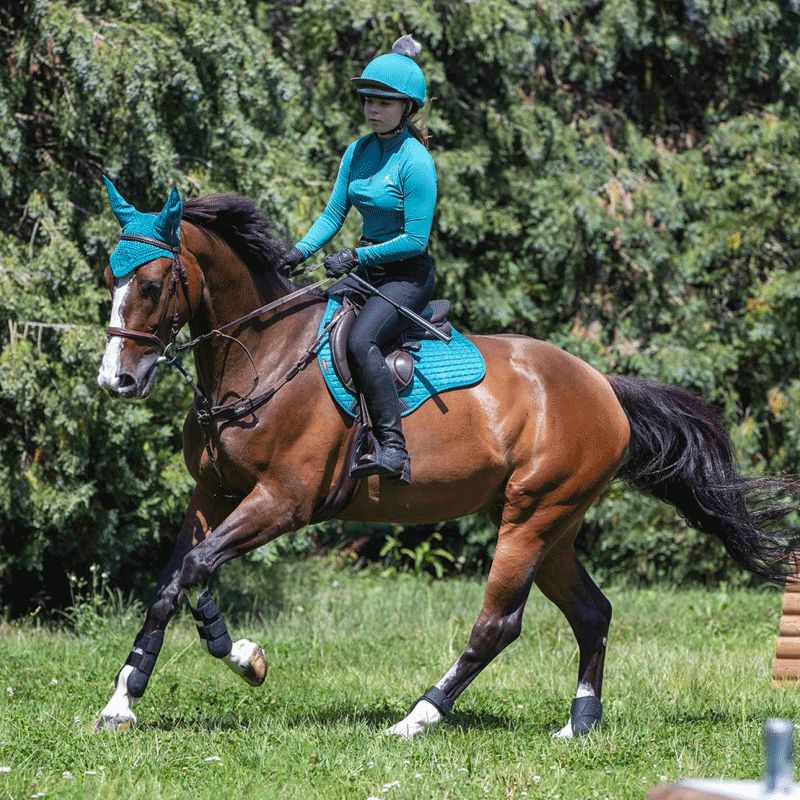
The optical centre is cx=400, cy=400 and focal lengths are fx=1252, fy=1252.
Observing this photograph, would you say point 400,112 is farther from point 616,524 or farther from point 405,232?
point 616,524

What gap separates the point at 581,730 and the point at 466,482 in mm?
1336

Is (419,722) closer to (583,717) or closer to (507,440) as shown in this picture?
(583,717)

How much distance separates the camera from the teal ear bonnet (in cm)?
549

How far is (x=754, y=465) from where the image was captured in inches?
479

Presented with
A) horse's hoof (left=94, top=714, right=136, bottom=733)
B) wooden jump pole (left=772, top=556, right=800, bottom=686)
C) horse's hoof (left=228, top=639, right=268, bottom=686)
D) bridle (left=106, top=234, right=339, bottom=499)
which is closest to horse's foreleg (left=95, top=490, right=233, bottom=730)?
horse's hoof (left=94, top=714, right=136, bottom=733)

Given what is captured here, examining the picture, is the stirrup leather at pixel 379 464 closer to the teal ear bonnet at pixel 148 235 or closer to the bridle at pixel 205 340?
the bridle at pixel 205 340

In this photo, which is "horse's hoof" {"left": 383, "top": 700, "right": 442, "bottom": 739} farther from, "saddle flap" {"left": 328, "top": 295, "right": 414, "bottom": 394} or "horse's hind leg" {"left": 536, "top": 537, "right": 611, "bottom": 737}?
"saddle flap" {"left": 328, "top": 295, "right": 414, "bottom": 394}

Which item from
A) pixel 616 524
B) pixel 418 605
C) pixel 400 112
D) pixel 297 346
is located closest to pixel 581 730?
pixel 297 346

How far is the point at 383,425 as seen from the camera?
5.85m

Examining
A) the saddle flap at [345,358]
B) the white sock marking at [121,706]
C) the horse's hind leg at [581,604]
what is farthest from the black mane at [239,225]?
the horse's hind leg at [581,604]

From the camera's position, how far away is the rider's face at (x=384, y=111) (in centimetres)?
588

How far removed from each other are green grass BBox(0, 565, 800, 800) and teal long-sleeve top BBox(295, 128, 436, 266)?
2.28 m

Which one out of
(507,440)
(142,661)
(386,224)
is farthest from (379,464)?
(142,661)

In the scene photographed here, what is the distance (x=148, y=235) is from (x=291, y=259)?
30.0 inches
